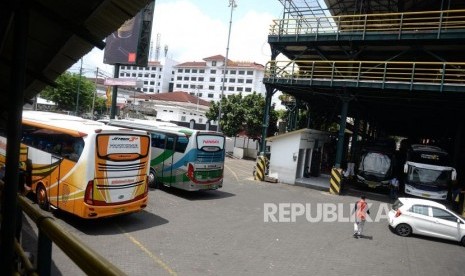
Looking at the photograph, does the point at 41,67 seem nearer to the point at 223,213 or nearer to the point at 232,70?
the point at 223,213

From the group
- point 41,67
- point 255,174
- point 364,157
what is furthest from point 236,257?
point 364,157

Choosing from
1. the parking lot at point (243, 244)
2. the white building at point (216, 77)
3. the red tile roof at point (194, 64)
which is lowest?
the parking lot at point (243, 244)

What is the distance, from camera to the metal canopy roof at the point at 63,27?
10.9 feet

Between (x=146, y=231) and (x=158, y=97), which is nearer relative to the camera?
(x=146, y=231)

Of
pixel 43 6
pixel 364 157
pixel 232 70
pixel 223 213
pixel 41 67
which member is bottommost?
pixel 223 213

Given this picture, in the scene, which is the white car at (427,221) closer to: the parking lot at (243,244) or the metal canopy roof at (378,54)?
the parking lot at (243,244)

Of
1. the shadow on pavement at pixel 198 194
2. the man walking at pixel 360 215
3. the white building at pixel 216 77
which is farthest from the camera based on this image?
the white building at pixel 216 77

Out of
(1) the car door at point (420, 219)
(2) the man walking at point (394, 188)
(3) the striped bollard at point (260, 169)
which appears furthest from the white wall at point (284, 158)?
(1) the car door at point (420, 219)

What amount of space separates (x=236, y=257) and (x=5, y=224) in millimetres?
7519

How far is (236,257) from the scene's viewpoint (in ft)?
32.3

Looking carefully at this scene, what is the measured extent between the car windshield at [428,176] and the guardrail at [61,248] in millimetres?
22537

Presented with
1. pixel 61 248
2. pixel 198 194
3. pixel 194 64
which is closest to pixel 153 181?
pixel 198 194

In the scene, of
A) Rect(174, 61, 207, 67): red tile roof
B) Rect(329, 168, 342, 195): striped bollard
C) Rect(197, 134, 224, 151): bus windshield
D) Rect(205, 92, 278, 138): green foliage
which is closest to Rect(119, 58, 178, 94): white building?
Rect(174, 61, 207, 67): red tile roof

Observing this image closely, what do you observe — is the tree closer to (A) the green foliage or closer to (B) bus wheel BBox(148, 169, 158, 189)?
(A) the green foliage
